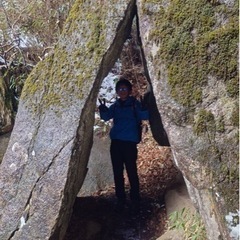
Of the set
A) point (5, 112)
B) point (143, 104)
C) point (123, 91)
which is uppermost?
point (5, 112)

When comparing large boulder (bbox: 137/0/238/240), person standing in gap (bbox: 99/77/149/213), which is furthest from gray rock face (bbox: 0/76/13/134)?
large boulder (bbox: 137/0/238/240)

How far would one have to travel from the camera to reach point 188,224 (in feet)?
16.6

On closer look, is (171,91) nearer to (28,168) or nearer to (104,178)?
(28,168)

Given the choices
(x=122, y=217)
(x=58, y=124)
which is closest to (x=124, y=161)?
(x=122, y=217)

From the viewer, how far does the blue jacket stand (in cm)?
573

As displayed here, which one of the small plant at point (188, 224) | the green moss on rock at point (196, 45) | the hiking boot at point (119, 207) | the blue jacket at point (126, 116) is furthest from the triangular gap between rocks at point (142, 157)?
the small plant at point (188, 224)

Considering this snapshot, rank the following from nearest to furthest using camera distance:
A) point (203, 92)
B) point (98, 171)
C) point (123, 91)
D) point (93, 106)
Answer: point (203, 92), point (93, 106), point (123, 91), point (98, 171)

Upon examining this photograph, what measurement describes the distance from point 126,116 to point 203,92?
1855 millimetres

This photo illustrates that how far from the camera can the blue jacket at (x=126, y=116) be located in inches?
225

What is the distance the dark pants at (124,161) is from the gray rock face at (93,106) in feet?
1.92

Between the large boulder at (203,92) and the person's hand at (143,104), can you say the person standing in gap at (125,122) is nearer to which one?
the person's hand at (143,104)

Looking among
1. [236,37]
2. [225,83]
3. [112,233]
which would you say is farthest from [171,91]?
[112,233]

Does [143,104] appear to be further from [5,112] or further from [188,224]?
[5,112]

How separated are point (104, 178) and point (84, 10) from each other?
367 cm
